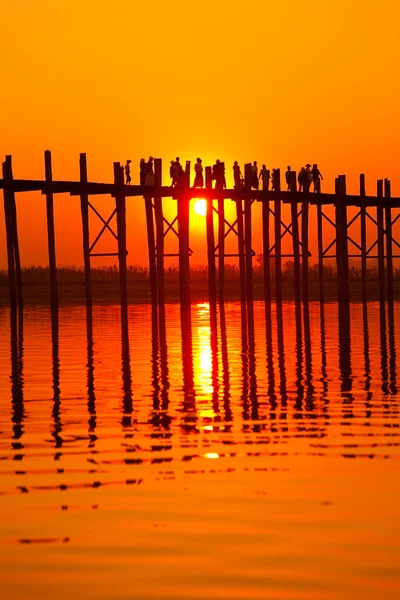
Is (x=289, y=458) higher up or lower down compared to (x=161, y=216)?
lower down

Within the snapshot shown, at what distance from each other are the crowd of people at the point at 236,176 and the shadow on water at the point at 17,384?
20.1 feet

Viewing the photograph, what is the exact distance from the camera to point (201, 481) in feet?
25.3

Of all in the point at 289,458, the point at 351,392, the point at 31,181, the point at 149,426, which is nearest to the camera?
the point at 289,458

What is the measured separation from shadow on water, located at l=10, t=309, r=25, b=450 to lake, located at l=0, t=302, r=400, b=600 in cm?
4

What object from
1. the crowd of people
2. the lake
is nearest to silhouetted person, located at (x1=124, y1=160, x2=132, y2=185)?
the crowd of people

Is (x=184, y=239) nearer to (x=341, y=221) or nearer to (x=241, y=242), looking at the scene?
(x=241, y=242)

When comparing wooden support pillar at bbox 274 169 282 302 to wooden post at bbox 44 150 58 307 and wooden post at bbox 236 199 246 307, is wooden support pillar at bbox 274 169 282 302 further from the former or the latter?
wooden post at bbox 44 150 58 307

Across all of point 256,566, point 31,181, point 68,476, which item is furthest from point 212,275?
point 256,566

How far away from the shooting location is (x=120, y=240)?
2966 centimetres

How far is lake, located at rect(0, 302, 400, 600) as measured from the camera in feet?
18.5

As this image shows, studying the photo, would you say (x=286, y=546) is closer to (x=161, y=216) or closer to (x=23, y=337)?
(x=23, y=337)

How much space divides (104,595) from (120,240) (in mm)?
24485

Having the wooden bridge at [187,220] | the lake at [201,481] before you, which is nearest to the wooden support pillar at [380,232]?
the wooden bridge at [187,220]

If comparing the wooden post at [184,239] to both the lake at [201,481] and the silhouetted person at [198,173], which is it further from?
the lake at [201,481]
